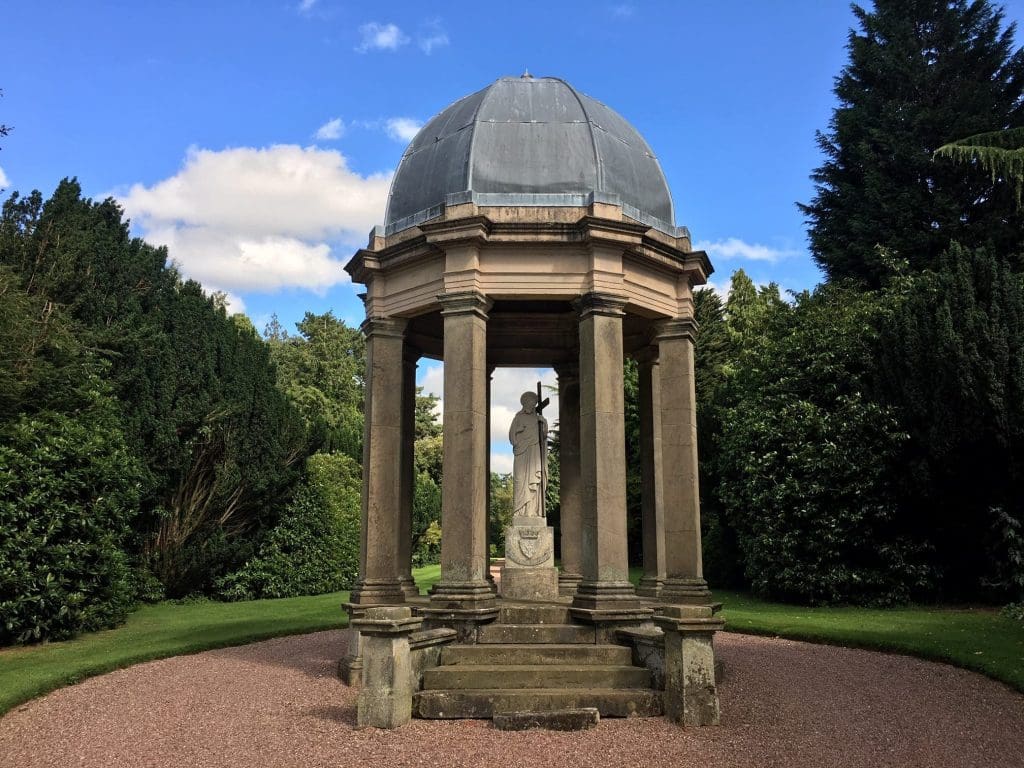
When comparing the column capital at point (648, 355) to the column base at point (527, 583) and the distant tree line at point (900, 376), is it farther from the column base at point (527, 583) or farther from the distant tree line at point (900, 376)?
the distant tree line at point (900, 376)

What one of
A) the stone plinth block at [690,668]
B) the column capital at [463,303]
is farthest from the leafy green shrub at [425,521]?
the stone plinth block at [690,668]

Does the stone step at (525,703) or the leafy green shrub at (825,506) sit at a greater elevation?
the leafy green shrub at (825,506)

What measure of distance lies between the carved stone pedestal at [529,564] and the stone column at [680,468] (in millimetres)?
1923

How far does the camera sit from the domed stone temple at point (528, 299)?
11.0m

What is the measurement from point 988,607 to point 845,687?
12.5 metres

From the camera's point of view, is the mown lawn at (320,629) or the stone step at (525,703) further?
the mown lawn at (320,629)

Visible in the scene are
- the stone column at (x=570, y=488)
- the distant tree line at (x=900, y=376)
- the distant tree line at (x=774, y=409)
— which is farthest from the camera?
the distant tree line at (x=900, y=376)

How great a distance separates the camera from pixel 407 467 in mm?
13945

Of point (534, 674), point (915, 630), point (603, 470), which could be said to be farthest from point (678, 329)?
point (915, 630)

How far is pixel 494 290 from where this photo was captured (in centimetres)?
1188

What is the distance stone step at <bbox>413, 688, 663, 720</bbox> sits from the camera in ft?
29.8

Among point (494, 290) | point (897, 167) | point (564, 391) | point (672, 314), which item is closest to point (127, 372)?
point (564, 391)

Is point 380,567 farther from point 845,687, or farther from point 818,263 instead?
point 818,263

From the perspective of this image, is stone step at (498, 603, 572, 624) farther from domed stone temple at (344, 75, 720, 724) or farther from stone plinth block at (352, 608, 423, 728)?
stone plinth block at (352, 608, 423, 728)
